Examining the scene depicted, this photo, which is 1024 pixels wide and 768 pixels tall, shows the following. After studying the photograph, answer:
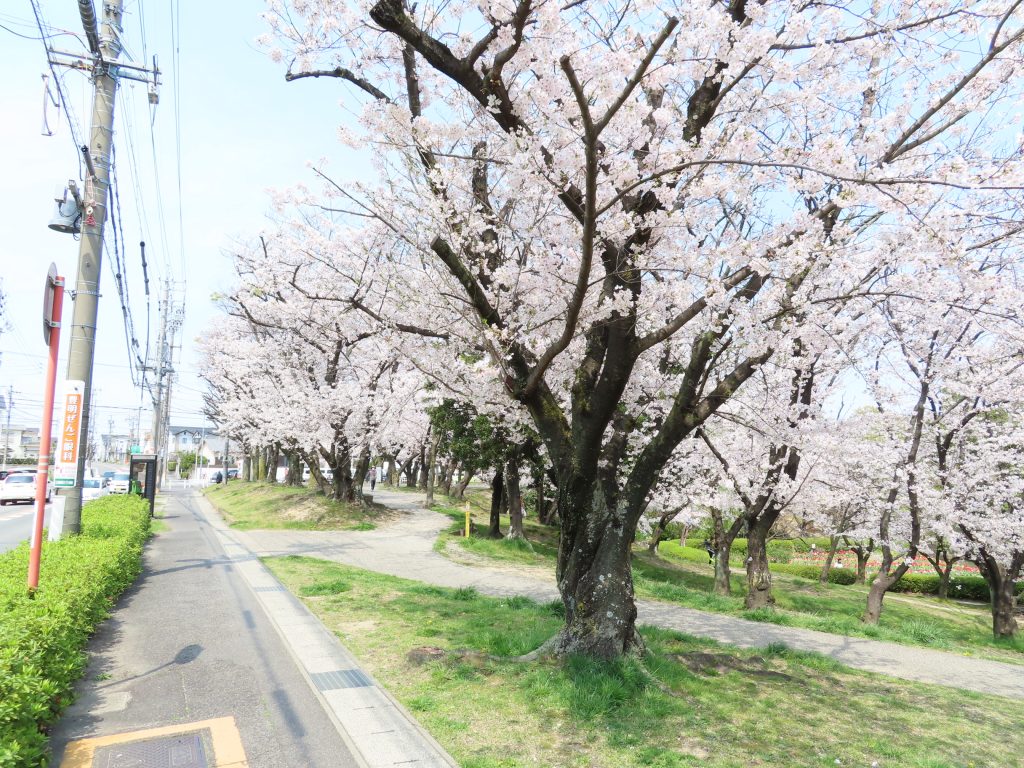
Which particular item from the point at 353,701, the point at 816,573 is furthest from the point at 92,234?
the point at 816,573

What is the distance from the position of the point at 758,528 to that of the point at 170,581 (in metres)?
12.2

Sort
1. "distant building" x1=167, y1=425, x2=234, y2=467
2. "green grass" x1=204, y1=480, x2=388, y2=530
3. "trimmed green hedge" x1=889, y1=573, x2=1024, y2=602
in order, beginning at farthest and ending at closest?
"distant building" x1=167, y1=425, x2=234, y2=467 → "trimmed green hedge" x1=889, y1=573, x2=1024, y2=602 → "green grass" x1=204, y1=480, x2=388, y2=530

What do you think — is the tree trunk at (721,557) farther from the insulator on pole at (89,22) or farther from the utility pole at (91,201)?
the insulator on pole at (89,22)

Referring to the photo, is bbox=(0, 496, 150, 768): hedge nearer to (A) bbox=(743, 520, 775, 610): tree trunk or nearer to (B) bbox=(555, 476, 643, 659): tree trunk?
(B) bbox=(555, 476, 643, 659): tree trunk

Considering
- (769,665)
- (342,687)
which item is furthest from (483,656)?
(769,665)

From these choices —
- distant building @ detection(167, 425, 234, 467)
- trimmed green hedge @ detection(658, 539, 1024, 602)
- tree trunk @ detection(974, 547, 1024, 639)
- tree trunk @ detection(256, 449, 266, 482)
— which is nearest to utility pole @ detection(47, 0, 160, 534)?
tree trunk @ detection(974, 547, 1024, 639)

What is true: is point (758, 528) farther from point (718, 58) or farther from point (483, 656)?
point (718, 58)

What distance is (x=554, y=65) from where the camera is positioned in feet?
20.2

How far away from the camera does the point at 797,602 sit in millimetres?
17859

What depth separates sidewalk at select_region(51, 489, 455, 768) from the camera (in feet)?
14.8

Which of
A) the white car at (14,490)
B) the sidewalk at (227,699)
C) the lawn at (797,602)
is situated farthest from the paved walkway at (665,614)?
the white car at (14,490)

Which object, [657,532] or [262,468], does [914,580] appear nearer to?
[657,532]

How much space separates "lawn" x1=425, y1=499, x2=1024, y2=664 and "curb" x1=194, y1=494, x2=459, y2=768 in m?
7.32

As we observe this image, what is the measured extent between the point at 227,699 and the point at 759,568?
12.1 m
